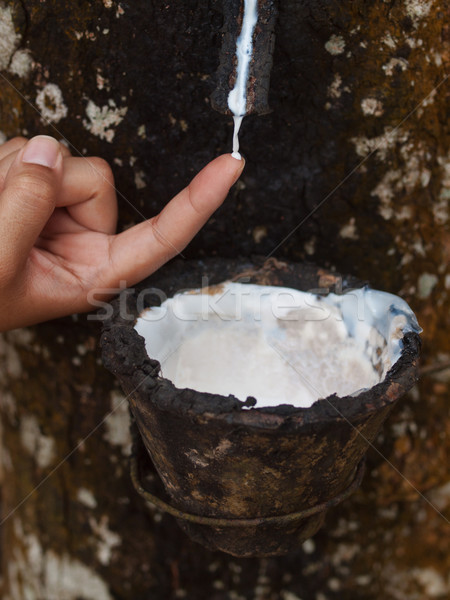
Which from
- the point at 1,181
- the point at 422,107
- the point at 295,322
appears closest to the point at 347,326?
the point at 295,322

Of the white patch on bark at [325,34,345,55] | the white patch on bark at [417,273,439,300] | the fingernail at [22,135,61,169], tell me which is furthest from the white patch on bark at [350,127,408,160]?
the fingernail at [22,135,61,169]

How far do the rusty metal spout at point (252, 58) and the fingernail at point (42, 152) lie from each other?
0.42m

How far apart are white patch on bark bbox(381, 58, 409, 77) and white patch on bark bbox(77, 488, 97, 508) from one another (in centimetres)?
173

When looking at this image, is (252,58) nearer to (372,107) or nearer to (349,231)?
(372,107)

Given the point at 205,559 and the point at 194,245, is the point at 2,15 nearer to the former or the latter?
the point at 194,245

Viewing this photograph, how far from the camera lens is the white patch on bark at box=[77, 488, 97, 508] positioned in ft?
7.58

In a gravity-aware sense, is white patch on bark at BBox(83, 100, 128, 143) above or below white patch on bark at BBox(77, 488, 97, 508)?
above

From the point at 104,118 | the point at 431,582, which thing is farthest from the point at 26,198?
the point at 431,582

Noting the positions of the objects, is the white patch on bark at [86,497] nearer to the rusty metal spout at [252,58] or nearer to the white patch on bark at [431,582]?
the white patch on bark at [431,582]

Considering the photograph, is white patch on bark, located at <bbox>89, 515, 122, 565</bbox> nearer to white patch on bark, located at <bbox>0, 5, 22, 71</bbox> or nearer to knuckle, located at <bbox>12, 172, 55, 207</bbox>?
knuckle, located at <bbox>12, 172, 55, 207</bbox>

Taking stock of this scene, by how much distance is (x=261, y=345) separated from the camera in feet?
6.02

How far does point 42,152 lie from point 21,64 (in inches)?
18.0

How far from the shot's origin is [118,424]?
216 cm

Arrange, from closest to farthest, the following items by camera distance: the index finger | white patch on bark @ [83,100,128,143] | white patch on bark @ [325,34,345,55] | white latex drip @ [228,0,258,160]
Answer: white latex drip @ [228,0,258,160], the index finger, white patch on bark @ [325,34,345,55], white patch on bark @ [83,100,128,143]
